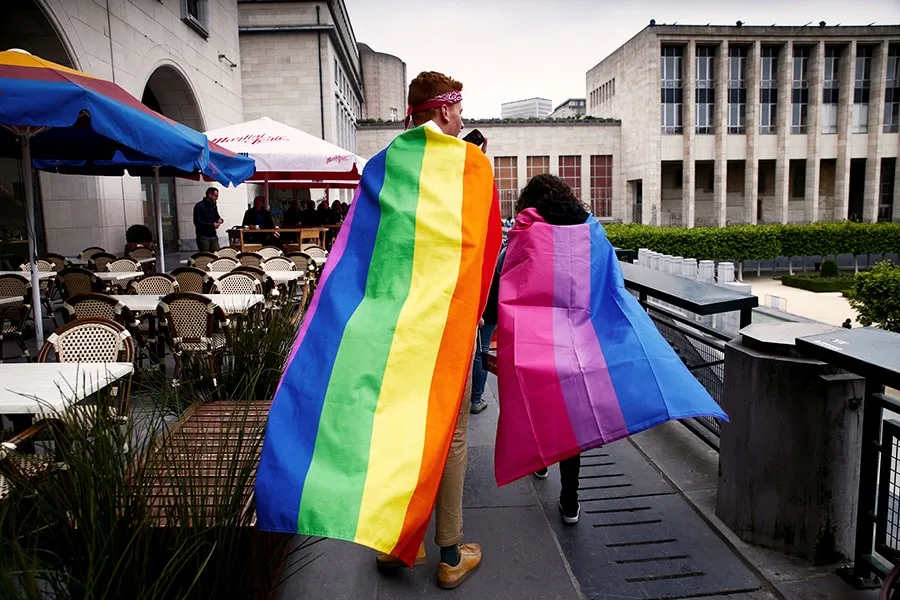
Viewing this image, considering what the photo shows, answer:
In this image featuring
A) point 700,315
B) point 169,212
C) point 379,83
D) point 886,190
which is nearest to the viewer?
point 700,315

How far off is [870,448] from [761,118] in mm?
55799

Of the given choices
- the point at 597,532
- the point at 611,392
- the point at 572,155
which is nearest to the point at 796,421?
the point at 611,392

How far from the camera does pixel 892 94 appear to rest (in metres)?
52.2

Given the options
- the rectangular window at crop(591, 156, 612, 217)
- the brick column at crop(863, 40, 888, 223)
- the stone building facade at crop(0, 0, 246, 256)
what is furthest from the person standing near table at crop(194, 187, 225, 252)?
the brick column at crop(863, 40, 888, 223)

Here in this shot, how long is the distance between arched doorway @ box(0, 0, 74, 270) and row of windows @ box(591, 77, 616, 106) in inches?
1911

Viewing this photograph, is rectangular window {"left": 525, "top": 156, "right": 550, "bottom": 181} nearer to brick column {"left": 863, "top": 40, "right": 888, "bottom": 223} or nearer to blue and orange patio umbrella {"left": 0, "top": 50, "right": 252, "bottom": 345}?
brick column {"left": 863, "top": 40, "right": 888, "bottom": 223}

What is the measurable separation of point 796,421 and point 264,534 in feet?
8.31

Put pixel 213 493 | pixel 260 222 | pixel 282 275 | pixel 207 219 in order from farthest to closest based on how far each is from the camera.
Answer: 1. pixel 260 222
2. pixel 207 219
3. pixel 282 275
4. pixel 213 493

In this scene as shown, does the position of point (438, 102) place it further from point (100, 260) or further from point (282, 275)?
point (100, 260)

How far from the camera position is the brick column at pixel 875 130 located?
167 ft

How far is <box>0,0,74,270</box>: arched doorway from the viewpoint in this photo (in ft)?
39.6

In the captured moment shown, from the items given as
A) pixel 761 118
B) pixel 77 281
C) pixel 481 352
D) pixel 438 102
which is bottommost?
pixel 481 352

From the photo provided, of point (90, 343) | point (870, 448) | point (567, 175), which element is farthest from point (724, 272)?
point (567, 175)

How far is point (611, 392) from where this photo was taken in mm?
2979
